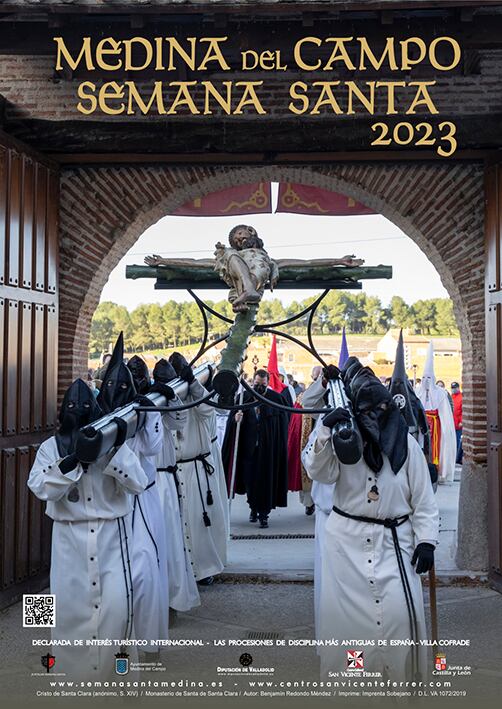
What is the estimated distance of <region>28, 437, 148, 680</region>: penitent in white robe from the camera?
15.0 feet

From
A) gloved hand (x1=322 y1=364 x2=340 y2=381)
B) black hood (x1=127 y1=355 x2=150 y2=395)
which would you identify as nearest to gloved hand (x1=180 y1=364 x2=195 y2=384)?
black hood (x1=127 y1=355 x2=150 y2=395)

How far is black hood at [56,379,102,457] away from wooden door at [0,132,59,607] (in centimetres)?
211

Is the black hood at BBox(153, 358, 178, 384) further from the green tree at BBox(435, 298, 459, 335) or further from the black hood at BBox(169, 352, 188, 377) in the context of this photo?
the green tree at BBox(435, 298, 459, 335)

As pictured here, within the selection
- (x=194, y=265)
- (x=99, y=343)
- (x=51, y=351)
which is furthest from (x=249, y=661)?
(x=99, y=343)

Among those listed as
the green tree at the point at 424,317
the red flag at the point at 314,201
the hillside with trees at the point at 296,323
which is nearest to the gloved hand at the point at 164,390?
the red flag at the point at 314,201

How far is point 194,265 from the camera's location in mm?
6547

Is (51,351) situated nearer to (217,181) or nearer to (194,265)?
(194,265)

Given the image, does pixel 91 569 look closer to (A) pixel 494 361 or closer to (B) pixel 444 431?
(A) pixel 494 361

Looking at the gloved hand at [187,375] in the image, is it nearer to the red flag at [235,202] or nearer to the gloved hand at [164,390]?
the gloved hand at [164,390]

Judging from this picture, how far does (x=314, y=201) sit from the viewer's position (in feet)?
33.8

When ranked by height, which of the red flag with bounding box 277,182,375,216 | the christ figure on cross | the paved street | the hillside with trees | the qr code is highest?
the hillside with trees

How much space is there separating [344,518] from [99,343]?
4949cm

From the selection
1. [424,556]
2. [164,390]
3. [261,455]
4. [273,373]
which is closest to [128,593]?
[164,390]

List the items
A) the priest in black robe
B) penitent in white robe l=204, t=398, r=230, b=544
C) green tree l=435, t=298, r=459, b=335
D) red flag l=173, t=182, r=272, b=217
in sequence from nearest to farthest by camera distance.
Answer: penitent in white robe l=204, t=398, r=230, b=544
red flag l=173, t=182, r=272, b=217
the priest in black robe
green tree l=435, t=298, r=459, b=335
